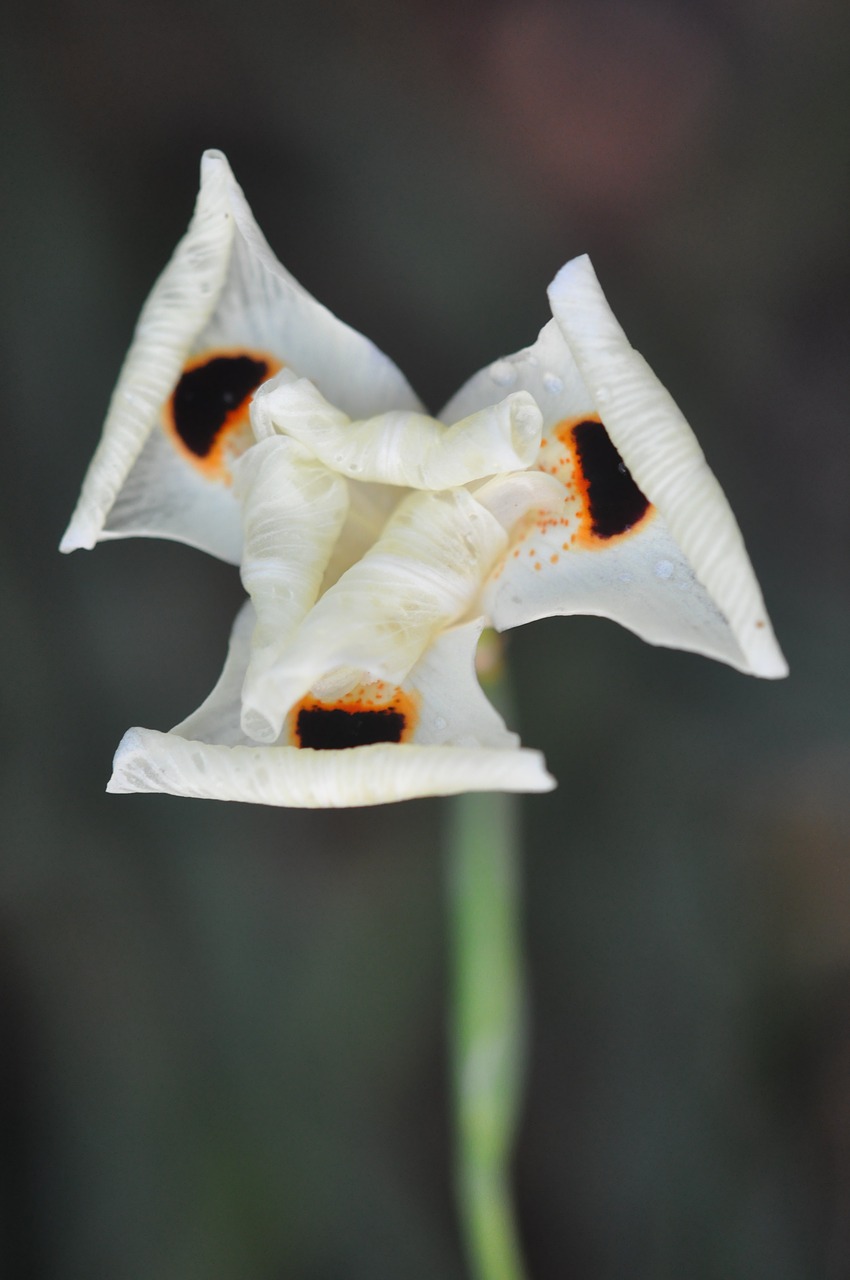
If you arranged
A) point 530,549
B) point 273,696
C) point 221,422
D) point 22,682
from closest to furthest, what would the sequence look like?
point 273,696 → point 530,549 → point 221,422 → point 22,682

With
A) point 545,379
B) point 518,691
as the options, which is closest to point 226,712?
point 545,379

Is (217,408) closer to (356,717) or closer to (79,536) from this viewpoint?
(79,536)

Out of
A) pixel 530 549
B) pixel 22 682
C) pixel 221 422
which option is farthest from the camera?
pixel 22 682

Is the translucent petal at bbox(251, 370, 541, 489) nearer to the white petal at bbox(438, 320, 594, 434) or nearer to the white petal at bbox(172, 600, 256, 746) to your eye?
the white petal at bbox(438, 320, 594, 434)

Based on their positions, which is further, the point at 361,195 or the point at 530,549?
the point at 361,195

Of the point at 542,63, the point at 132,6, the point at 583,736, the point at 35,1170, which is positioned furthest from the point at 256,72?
the point at 35,1170

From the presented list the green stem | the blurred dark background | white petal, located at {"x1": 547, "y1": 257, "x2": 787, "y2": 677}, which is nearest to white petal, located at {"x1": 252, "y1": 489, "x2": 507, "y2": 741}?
white petal, located at {"x1": 547, "y1": 257, "x2": 787, "y2": 677}

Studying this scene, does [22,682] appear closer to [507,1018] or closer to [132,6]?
[507,1018]
